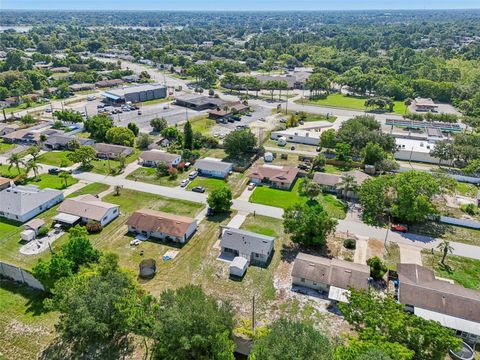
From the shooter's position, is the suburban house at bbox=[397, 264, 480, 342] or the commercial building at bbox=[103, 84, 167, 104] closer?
the suburban house at bbox=[397, 264, 480, 342]

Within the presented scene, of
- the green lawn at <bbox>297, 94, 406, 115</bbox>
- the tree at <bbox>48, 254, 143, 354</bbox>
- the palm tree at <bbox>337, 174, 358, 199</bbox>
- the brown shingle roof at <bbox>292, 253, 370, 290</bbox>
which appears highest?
the tree at <bbox>48, 254, 143, 354</bbox>

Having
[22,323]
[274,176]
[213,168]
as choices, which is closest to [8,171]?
[213,168]

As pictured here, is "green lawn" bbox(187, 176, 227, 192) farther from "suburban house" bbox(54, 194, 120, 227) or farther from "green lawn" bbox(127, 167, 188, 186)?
"suburban house" bbox(54, 194, 120, 227)

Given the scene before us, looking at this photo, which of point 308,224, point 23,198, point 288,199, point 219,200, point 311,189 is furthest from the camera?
point 288,199

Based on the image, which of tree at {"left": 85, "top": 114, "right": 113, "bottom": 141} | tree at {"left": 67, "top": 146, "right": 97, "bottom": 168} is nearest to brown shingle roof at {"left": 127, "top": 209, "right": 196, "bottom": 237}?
tree at {"left": 67, "top": 146, "right": 97, "bottom": 168}

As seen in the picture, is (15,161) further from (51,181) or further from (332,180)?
(332,180)

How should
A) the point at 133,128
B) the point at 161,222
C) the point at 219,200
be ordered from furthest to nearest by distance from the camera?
1. the point at 133,128
2. the point at 219,200
3. the point at 161,222
